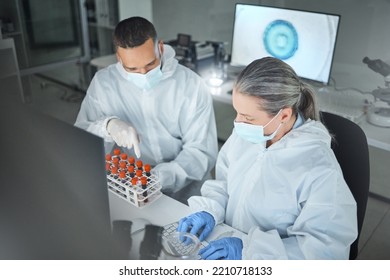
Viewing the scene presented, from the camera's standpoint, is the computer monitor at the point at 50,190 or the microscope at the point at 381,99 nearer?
the computer monitor at the point at 50,190

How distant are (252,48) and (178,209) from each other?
127 centimetres

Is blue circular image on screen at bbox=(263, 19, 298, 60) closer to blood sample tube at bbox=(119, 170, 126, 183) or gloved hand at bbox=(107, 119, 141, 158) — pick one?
gloved hand at bbox=(107, 119, 141, 158)

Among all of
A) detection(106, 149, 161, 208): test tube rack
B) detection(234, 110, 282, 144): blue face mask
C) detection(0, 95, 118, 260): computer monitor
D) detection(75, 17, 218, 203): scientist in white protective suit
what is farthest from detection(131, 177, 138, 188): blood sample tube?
detection(0, 95, 118, 260): computer monitor

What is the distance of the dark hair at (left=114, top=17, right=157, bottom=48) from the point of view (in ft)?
4.06

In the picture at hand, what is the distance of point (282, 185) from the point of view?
976 mm

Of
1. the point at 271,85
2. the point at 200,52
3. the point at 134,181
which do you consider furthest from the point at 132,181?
the point at 200,52

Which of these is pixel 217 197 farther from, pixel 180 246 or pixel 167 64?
pixel 167 64

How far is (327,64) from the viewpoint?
1877 millimetres

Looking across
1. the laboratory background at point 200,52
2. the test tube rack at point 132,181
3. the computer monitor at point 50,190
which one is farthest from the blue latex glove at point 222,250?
the laboratory background at point 200,52

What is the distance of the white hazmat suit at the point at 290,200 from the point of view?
883 mm

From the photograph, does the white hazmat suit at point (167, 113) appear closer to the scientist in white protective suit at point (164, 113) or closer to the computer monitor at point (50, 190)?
the scientist in white protective suit at point (164, 113)

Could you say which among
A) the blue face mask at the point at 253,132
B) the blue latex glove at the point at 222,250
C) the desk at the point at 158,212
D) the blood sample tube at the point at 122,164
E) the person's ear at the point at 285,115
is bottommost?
the desk at the point at 158,212

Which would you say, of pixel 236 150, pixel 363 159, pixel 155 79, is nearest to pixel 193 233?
pixel 236 150

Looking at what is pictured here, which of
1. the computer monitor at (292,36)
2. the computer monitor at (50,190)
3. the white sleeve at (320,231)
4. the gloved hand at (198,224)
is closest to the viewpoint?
the computer monitor at (50,190)
